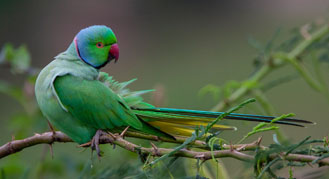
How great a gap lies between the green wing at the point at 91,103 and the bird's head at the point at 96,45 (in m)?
0.16

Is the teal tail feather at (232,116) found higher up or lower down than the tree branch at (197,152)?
higher up

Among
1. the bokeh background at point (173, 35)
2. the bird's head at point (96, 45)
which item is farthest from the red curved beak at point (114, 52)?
the bokeh background at point (173, 35)

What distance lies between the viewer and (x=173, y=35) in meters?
8.27

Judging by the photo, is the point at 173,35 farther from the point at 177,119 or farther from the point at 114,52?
the point at 177,119

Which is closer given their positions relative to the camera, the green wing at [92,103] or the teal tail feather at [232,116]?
the teal tail feather at [232,116]

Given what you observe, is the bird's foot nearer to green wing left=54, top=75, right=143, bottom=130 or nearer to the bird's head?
Answer: green wing left=54, top=75, right=143, bottom=130

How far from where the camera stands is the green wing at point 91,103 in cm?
153

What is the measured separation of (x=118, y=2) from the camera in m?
8.34

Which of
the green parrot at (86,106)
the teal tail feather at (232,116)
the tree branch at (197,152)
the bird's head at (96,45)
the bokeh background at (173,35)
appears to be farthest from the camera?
the bokeh background at (173,35)

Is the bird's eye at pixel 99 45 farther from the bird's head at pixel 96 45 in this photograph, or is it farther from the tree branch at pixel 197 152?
the tree branch at pixel 197 152

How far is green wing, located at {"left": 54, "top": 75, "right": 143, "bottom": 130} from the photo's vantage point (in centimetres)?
153

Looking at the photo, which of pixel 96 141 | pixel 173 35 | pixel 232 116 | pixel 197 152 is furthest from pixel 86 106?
pixel 173 35

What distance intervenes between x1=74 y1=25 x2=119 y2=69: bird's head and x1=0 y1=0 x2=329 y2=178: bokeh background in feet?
12.3

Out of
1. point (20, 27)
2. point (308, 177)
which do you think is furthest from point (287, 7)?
point (308, 177)
